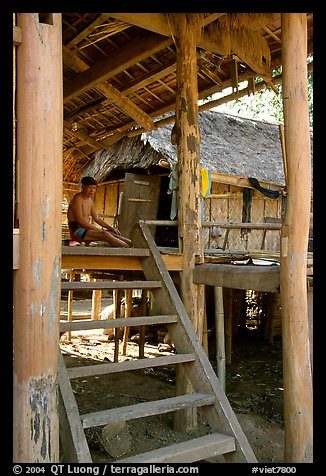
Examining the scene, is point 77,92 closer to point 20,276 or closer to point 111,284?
point 111,284

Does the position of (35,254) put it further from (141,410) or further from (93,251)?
(93,251)

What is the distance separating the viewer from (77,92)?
6488 millimetres

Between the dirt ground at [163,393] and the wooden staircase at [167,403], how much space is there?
4.61 feet

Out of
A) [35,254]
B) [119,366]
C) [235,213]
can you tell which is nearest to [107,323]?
[119,366]

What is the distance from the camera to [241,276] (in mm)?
4074

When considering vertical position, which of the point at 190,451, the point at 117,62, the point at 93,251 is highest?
the point at 117,62

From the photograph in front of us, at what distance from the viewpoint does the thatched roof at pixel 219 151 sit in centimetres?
959

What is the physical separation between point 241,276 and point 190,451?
5.36 feet

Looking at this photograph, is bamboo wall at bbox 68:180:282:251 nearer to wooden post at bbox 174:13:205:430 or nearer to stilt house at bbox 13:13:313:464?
stilt house at bbox 13:13:313:464

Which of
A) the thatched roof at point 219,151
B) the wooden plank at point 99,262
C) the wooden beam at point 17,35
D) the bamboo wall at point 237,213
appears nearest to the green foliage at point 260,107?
the thatched roof at point 219,151
